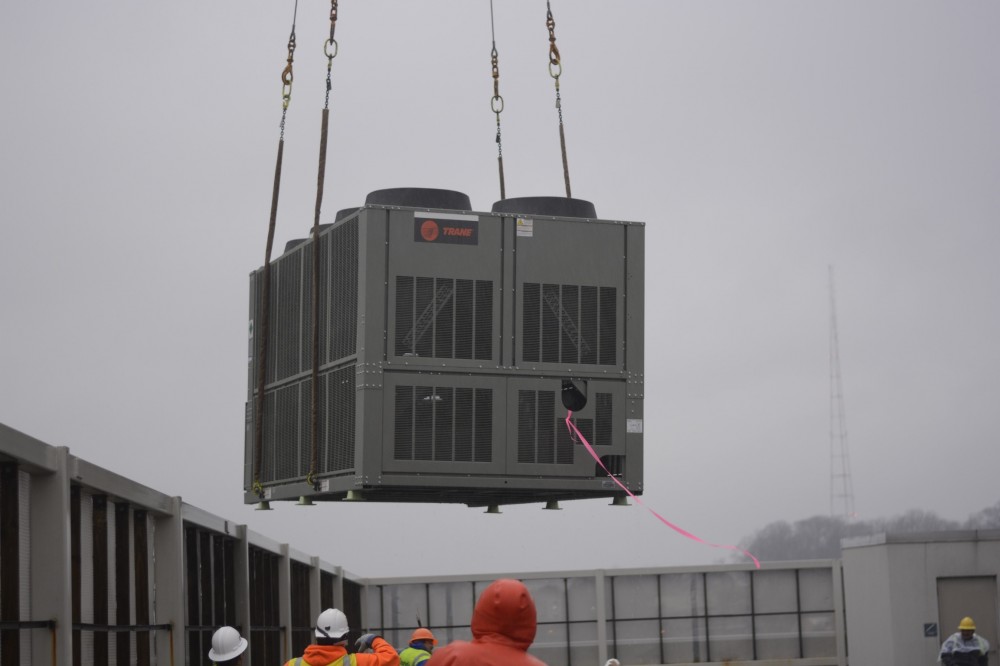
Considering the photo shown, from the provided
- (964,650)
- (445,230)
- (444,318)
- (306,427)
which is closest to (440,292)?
(444,318)

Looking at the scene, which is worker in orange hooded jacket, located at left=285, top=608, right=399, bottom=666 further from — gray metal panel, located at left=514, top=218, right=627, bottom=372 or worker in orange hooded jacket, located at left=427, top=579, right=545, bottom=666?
worker in orange hooded jacket, located at left=427, top=579, right=545, bottom=666

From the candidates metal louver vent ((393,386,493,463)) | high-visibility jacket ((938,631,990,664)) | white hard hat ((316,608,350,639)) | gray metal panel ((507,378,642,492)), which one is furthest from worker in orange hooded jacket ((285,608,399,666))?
high-visibility jacket ((938,631,990,664))

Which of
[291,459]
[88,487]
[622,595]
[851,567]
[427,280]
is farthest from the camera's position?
[622,595]

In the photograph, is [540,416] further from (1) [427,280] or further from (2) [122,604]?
(2) [122,604]

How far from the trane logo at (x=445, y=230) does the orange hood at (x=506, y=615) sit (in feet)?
22.6

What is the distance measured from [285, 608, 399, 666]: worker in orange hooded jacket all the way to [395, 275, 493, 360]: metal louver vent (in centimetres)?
245

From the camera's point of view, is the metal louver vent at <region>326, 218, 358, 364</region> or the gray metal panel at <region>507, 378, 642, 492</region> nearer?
the metal louver vent at <region>326, 218, 358, 364</region>

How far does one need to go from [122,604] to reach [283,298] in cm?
337

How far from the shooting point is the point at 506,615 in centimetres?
499

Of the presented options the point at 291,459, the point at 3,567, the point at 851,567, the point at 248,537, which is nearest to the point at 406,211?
the point at 291,459

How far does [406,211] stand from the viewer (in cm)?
1171

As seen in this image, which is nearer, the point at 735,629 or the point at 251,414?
the point at 251,414

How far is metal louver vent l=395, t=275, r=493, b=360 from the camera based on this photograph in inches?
458

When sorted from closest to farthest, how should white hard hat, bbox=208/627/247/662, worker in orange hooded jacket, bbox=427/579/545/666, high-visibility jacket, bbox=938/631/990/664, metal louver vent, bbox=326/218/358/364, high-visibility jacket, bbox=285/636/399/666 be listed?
worker in orange hooded jacket, bbox=427/579/545/666
high-visibility jacket, bbox=285/636/399/666
white hard hat, bbox=208/627/247/662
metal louver vent, bbox=326/218/358/364
high-visibility jacket, bbox=938/631/990/664
